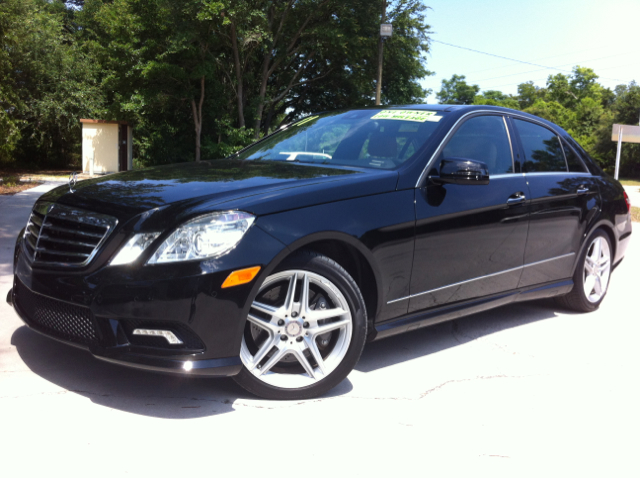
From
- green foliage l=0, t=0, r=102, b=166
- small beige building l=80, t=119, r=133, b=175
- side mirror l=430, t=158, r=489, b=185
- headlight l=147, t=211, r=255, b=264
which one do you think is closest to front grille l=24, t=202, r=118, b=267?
headlight l=147, t=211, r=255, b=264

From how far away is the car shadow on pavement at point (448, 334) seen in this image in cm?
413

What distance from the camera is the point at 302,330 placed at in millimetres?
3275

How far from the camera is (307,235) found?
319 cm

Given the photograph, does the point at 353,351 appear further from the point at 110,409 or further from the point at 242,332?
the point at 110,409

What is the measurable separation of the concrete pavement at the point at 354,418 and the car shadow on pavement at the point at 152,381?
1 cm

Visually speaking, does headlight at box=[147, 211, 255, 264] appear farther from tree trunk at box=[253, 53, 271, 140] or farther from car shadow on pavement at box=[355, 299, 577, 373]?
tree trunk at box=[253, 53, 271, 140]

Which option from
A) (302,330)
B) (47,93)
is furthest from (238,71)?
(302,330)

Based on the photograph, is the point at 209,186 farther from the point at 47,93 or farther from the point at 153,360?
the point at 47,93

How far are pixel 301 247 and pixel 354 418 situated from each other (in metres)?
0.88

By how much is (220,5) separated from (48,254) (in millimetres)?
20681

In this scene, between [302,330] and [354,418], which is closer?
[354,418]

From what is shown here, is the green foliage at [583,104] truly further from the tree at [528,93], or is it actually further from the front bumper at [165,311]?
the front bumper at [165,311]

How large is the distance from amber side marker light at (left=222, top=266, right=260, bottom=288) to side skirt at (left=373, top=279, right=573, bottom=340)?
0.93 metres

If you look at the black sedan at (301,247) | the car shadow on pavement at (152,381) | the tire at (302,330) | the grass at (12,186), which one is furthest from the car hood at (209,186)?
the grass at (12,186)
